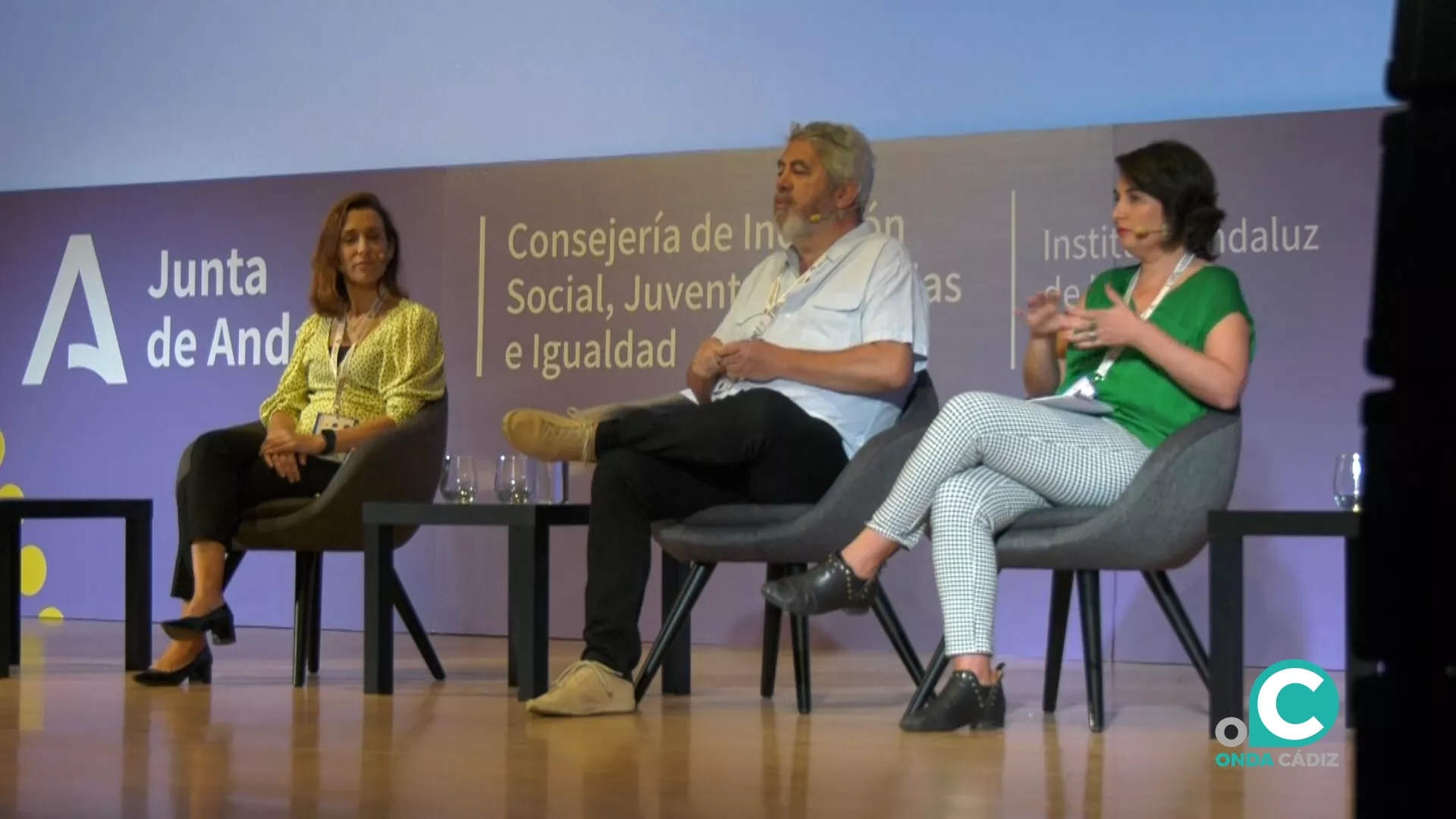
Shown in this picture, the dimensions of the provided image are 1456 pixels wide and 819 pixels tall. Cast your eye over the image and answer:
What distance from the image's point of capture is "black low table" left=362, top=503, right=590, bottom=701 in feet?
11.5

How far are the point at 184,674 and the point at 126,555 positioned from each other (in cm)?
57

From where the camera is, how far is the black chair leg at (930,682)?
3109mm

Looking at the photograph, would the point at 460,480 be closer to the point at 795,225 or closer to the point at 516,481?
the point at 516,481

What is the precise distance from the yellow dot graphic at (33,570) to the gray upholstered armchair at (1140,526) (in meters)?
4.21

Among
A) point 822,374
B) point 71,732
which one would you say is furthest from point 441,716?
point 822,374

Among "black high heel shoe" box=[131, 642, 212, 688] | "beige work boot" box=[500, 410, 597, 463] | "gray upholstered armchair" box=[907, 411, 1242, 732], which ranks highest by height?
"beige work boot" box=[500, 410, 597, 463]

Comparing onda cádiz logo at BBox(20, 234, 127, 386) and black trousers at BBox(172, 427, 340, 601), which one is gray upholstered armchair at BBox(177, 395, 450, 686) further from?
onda cádiz logo at BBox(20, 234, 127, 386)

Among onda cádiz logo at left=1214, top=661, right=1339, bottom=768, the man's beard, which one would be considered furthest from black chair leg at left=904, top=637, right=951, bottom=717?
the man's beard

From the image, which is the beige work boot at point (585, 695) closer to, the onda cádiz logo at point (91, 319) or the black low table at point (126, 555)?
the black low table at point (126, 555)

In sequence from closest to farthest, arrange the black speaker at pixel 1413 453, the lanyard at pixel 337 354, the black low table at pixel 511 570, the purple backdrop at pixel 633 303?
1. the black speaker at pixel 1413 453
2. the black low table at pixel 511 570
3. the lanyard at pixel 337 354
4. the purple backdrop at pixel 633 303

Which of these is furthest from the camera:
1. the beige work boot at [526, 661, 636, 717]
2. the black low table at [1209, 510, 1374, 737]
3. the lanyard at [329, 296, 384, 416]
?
the lanyard at [329, 296, 384, 416]

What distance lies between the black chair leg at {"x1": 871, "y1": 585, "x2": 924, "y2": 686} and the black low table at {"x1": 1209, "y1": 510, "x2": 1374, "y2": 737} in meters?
0.58

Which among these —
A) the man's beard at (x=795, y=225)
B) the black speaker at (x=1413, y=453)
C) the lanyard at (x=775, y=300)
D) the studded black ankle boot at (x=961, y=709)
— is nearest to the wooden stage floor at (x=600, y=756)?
the studded black ankle boot at (x=961, y=709)

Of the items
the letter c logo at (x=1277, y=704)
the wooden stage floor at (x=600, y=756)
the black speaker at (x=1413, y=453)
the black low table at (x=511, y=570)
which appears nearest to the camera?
the black speaker at (x=1413, y=453)
